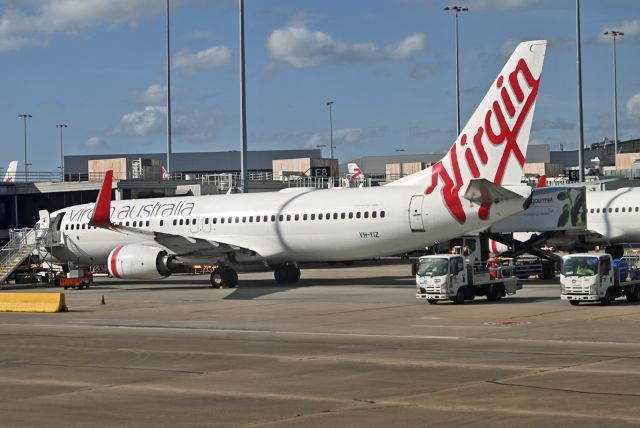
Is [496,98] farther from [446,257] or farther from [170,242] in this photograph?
[170,242]

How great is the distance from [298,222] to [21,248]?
18733 mm

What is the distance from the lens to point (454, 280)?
117 feet

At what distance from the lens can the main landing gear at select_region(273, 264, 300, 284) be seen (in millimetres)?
50469

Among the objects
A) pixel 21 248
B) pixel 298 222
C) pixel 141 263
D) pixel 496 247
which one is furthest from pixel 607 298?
pixel 21 248

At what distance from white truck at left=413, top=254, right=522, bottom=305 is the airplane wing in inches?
543

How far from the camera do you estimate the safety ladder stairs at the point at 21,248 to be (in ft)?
Answer: 181

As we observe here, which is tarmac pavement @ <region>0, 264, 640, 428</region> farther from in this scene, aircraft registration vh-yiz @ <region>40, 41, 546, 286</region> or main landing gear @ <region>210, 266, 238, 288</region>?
main landing gear @ <region>210, 266, 238, 288</region>

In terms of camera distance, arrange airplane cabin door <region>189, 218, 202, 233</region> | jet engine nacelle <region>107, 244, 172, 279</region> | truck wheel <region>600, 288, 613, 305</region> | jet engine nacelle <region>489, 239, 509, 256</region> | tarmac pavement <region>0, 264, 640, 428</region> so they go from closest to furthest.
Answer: tarmac pavement <region>0, 264, 640, 428</region> < truck wheel <region>600, 288, 613, 305</region> < jet engine nacelle <region>107, 244, 172, 279</region> < airplane cabin door <region>189, 218, 202, 233</region> < jet engine nacelle <region>489, 239, 509, 256</region>

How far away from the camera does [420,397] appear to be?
1630 centimetres

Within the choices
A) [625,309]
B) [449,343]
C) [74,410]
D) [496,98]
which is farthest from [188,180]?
[74,410]

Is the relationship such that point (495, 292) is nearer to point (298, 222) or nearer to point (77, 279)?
point (298, 222)

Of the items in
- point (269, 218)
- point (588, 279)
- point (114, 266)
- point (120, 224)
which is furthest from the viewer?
point (120, 224)

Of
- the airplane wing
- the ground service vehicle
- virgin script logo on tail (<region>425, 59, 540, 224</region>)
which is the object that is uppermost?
virgin script logo on tail (<region>425, 59, 540, 224</region>)

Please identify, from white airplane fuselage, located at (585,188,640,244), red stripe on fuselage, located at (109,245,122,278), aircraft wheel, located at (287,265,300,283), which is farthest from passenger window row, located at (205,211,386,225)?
white airplane fuselage, located at (585,188,640,244)
